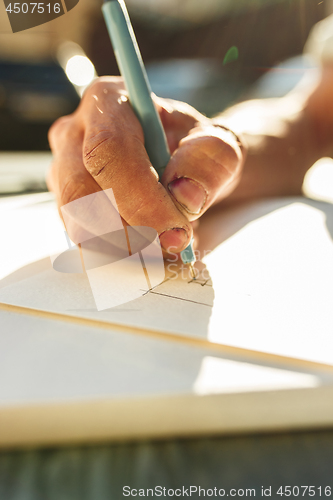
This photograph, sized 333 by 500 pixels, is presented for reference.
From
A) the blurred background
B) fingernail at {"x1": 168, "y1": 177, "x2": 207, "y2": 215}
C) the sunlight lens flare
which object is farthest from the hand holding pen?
the blurred background

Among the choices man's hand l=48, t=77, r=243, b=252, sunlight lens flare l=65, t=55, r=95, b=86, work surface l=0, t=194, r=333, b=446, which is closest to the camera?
work surface l=0, t=194, r=333, b=446

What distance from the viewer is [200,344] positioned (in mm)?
191

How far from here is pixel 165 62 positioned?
104cm

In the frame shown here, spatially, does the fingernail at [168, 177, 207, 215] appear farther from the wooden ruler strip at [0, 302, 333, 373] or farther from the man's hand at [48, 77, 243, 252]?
the wooden ruler strip at [0, 302, 333, 373]

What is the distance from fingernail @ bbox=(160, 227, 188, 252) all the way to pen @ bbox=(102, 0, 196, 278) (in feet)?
0.06

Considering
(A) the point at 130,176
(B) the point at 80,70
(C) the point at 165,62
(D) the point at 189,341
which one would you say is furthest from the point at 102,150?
(C) the point at 165,62

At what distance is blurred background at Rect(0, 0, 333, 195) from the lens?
88 cm

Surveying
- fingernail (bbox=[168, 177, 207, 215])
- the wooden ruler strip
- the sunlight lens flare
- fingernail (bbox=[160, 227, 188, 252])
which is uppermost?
the sunlight lens flare

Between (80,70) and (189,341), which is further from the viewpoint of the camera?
(80,70)

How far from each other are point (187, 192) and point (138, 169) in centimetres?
4

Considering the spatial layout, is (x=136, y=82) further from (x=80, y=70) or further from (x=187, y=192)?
(x=80, y=70)

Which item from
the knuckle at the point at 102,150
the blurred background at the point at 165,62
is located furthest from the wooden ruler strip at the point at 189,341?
the blurred background at the point at 165,62

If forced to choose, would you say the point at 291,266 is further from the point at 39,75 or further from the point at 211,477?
the point at 39,75

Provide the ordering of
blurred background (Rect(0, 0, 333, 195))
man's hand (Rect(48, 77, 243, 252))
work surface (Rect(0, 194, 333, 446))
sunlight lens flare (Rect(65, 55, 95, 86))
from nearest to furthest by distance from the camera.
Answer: work surface (Rect(0, 194, 333, 446)) → man's hand (Rect(48, 77, 243, 252)) → sunlight lens flare (Rect(65, 55, 95, 86)) → blurred background (Rect(0, 0, 333, 195))
